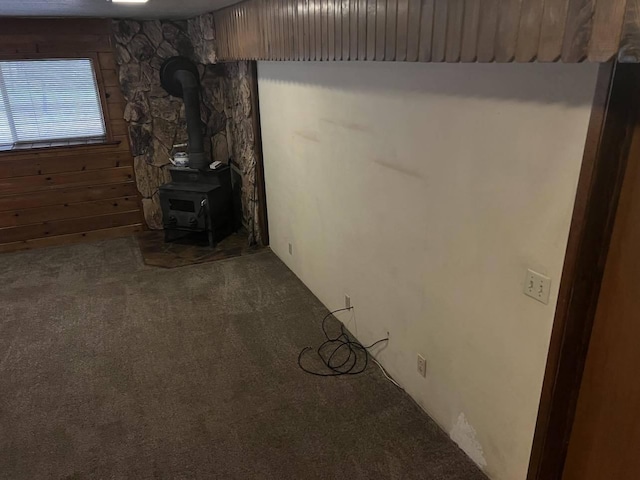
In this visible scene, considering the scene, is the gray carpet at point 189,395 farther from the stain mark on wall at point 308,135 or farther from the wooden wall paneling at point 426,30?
the wooden wall paneling at point 426,30

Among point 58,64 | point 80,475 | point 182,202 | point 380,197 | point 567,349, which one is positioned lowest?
point 80,475

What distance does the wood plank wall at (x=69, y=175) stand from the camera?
14.3ft

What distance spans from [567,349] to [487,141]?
2.56 ft

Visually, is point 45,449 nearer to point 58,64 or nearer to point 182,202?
point 182,202

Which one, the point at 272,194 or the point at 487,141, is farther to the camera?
the point at 272,194

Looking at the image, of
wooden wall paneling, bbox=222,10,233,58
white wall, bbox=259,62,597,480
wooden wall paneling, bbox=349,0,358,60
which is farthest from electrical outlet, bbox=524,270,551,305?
wooden wall paneling, bbox=222,10,233,58

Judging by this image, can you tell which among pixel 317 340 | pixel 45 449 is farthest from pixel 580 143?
pixel 45 449

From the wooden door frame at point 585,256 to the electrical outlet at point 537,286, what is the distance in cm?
7

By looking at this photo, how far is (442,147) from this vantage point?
79.0 inches

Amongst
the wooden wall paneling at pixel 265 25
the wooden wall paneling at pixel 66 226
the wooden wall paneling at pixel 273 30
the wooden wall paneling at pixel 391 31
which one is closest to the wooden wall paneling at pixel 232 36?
the wooden wall paneling at pixel 265 25

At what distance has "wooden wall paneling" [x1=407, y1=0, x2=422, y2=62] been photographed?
168 cm

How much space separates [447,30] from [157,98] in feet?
13.2

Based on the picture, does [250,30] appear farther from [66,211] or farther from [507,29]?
[66,211]

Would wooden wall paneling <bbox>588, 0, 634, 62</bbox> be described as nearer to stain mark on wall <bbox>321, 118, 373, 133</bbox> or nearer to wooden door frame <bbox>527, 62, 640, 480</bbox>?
wooden door frame <bbox>527, 62, 640, 480</bbox>
